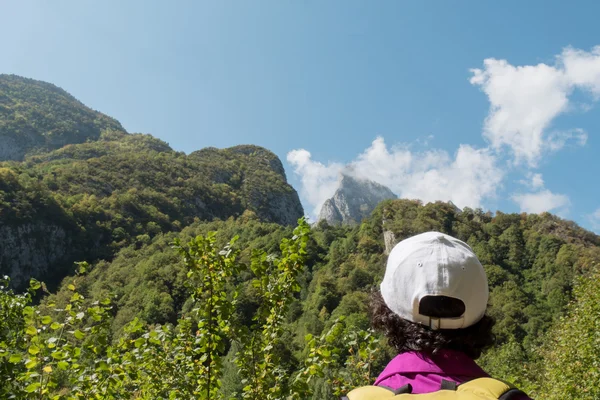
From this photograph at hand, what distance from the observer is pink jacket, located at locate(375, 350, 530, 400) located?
50.4 inches

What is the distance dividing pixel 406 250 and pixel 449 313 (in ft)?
0.83

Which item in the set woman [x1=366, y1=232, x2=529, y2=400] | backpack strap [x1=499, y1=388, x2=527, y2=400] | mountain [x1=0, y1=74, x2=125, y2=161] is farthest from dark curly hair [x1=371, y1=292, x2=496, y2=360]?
mountain [x1=0, y1=74, x2=125, y2=161]

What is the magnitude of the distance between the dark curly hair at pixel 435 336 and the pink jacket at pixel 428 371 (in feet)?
0.12

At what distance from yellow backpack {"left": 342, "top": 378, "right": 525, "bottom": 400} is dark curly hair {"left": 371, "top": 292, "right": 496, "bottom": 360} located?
0.21 meters

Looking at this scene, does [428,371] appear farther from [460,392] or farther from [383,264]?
[383,264]

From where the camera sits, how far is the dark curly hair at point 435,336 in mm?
1393

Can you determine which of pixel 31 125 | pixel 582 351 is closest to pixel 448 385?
pixel 582 351

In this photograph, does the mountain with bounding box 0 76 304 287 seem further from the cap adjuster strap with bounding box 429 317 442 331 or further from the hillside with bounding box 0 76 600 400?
the cap adjuster strap with bounding box 429 317 442 331

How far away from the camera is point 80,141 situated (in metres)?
188

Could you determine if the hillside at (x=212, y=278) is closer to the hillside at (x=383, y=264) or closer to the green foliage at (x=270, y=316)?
the green foliage at (x=270, y=316)

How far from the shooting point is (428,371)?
4.29 ft

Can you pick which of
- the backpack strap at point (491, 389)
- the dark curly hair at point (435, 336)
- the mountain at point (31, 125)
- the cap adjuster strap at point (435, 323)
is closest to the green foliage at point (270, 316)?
the dark curly hair at point (435, 336)

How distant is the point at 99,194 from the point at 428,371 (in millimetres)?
129965

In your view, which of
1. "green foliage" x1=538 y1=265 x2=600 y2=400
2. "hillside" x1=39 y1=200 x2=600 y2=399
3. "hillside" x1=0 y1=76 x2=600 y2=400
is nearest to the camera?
"hillside" x1=0 y1=76 x2=600 y2=400
